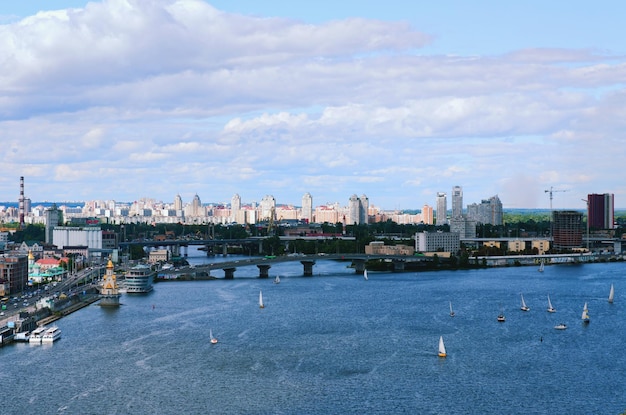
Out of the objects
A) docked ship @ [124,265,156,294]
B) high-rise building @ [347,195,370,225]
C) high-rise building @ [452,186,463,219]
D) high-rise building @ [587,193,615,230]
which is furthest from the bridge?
high-rise building @ [452,186,463,219]

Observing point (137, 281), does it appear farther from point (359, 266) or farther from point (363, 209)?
point (363, 209)

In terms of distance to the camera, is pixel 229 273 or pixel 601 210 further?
pixel 601 210

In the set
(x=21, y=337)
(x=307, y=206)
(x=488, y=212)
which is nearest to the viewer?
(x=21, y=337)

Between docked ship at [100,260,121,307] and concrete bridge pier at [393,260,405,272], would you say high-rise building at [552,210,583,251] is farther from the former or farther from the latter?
docked ship at [100,260,121,307]

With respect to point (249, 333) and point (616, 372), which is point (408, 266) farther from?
point (616, 372)

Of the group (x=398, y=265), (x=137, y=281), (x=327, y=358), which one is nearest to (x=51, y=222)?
(x=398, y=265)

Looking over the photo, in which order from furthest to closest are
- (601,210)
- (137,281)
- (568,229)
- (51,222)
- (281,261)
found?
(601,210) → (51,222) → (568,229) → (281,261) → (137,281)

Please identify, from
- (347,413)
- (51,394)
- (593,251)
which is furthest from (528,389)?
(593,251)

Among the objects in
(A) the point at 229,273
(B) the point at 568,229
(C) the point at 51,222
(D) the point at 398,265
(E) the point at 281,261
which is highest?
(C) the point at 51,222
